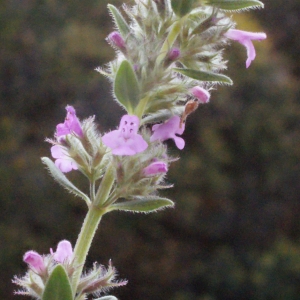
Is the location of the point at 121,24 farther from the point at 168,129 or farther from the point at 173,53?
the point at 168,129

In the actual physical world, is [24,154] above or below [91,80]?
below

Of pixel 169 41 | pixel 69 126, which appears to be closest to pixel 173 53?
pixel 169 41

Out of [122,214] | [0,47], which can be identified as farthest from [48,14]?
[122,214]

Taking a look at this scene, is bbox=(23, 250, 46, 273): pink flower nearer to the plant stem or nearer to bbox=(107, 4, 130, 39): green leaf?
the plant stem

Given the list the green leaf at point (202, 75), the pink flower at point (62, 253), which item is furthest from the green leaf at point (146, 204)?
the green leaf at point (202, 75)

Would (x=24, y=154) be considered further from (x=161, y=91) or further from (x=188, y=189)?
(x=161, y=91)

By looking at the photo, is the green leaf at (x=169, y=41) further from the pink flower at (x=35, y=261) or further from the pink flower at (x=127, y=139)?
the pink flower at (x=35, y=261)

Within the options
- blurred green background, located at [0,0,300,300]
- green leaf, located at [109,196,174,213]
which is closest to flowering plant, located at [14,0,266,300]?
green leaf, located at [109,196,174,213]
